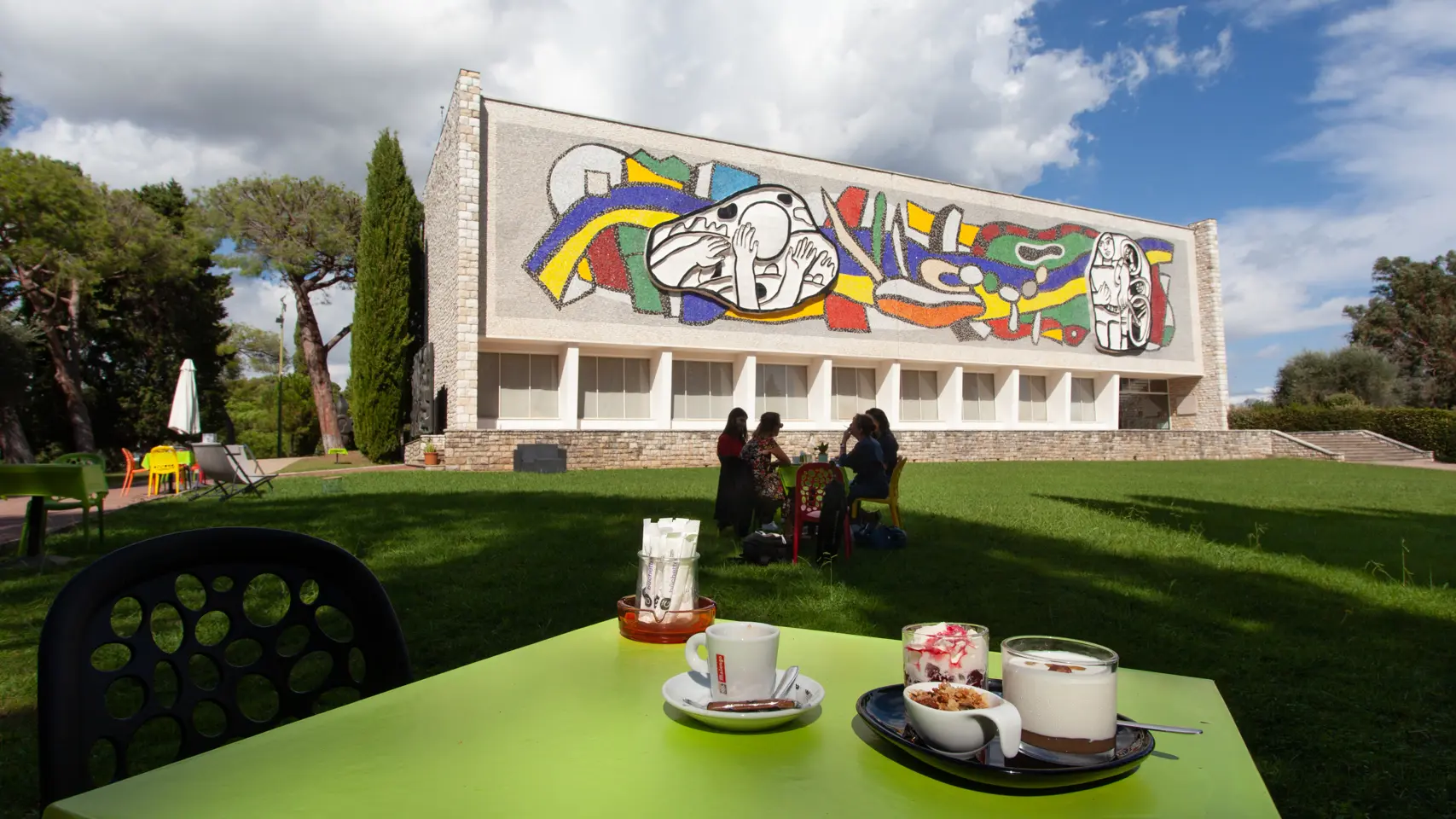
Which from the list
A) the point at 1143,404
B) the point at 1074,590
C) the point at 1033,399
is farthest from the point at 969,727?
the point at 1143,404

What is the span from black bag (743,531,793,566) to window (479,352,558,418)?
15.2 meters

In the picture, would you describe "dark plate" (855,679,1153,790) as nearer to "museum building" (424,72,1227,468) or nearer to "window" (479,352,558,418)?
"museum building" (424,72,1227,468)

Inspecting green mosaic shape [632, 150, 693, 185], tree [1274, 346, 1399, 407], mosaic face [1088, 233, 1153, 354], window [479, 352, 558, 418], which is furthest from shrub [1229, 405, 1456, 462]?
window [479, 352, 558, 418]

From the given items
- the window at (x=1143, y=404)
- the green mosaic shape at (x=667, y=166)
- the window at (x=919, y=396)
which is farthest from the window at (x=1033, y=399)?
the green mosaic shape at (x=667, y=166)

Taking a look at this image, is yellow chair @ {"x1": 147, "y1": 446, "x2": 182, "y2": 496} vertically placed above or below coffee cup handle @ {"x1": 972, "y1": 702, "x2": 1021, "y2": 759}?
below

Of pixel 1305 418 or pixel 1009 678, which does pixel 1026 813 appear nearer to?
pixel 1009 678

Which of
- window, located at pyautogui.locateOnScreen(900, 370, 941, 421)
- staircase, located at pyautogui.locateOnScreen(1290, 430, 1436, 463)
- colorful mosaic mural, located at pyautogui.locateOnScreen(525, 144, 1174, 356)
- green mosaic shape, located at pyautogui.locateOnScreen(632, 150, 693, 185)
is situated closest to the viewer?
colorful mosaic mural, located at pyautogui.locateOnScreen(525, 144, 1174, 356)

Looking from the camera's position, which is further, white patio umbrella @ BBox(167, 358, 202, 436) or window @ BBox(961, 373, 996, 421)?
window @ BBox(961, 373, 996, 421)

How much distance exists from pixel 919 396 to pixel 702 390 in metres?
7.82

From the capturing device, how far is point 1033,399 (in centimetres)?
2827

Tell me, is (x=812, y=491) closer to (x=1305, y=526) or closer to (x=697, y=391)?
(x=1305, y=526)

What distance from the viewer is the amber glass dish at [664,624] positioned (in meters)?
1.68

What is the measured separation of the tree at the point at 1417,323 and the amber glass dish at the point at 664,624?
182 feet

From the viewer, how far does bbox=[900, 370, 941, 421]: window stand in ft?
85.4
